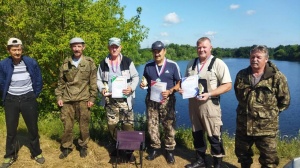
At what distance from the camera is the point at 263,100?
346 cm

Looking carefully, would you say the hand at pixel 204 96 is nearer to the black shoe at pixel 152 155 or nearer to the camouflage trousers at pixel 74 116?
the black shoe at pixel 152 155

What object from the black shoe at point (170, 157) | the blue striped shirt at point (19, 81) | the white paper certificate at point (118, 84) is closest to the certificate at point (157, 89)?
the white paper certificate at point (118, 84)

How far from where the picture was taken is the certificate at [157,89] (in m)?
4.05

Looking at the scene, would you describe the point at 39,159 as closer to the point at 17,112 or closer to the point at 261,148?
the point at 17,112

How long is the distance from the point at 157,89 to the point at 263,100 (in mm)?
1553

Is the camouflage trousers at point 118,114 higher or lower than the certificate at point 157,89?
lower

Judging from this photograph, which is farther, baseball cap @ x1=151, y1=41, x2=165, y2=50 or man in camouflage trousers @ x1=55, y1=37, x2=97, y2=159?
man in camouflage trousers @ x1=55, y1=37, x2=97, y2=159

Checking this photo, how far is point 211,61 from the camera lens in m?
3.82

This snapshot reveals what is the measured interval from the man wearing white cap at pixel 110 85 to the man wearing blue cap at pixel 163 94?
0.26 m

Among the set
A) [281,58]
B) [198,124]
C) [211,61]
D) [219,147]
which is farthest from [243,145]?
[281,58]

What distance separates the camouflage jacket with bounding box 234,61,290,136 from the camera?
3.38 m

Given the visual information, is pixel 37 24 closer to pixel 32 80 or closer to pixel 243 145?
pixel 32 80

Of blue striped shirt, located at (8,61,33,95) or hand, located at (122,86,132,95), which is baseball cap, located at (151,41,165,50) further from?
blue striped shirt, located at (8,61,33,95)

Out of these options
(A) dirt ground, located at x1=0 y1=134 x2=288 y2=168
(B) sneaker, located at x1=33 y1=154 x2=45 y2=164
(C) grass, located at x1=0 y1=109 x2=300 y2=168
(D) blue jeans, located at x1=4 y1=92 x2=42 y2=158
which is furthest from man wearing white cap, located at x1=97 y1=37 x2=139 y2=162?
(B) sneaker, located at x1=33 y1=154 x2=45 y2=164
